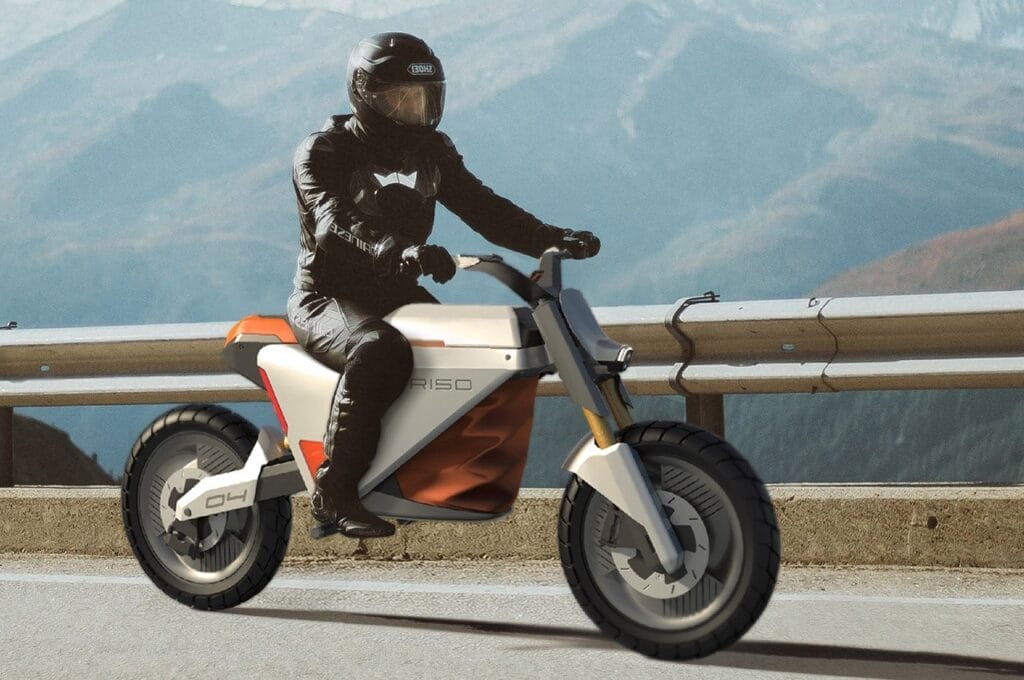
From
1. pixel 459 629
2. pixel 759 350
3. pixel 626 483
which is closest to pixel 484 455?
pixel 626 483

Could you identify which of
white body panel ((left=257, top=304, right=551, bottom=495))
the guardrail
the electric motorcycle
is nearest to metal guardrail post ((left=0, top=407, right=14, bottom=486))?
the guardrail

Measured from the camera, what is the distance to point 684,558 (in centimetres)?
511

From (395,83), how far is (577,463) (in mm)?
1368

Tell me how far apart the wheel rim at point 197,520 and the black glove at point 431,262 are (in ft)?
5.13

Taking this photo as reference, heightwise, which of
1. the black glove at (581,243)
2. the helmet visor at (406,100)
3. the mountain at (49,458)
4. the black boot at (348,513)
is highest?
the helmet visor at (406,100)

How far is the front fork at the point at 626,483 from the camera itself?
5059 mm

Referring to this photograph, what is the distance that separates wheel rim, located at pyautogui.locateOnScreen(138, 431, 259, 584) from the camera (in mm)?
6312

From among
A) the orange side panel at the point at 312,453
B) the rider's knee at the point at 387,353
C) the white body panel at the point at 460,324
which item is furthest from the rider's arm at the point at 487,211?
the orange side panel at the point at 312,453

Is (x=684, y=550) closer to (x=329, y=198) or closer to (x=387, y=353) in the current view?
(x=387, y=353)

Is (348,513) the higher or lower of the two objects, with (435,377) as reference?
lower

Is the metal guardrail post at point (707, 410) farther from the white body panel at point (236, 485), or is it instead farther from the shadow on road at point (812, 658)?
the white body panel at point (236, 485)

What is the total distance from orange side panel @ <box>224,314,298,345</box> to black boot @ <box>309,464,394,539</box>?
23.6 inches

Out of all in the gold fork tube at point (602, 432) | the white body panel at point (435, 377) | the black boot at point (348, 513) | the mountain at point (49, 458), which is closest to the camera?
the gold fork tube at point (602, 432)

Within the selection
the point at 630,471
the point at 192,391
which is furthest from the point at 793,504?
the point at 192,391
